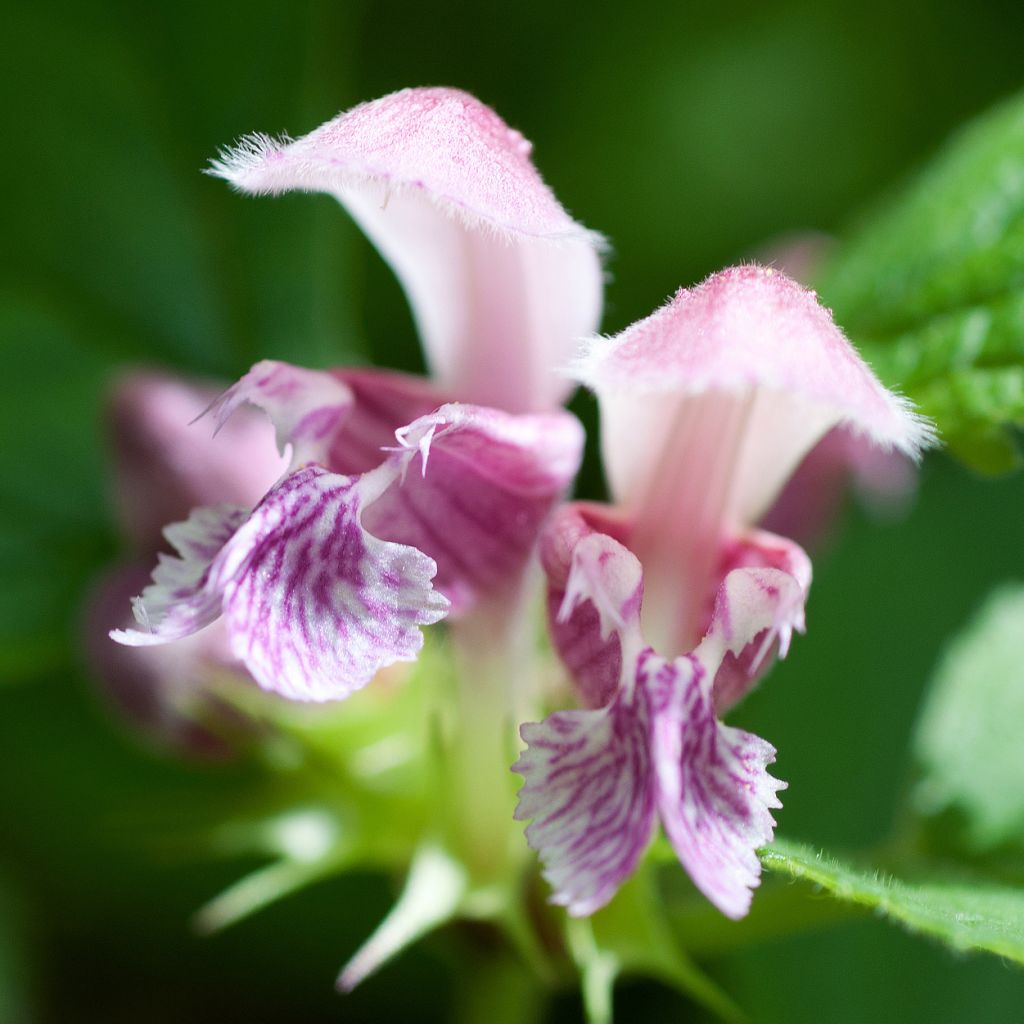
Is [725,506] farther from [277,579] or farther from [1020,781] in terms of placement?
[1020,781]

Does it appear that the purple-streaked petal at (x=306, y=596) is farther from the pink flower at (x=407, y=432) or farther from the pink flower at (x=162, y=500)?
the pink flower at (x=162, y=500)

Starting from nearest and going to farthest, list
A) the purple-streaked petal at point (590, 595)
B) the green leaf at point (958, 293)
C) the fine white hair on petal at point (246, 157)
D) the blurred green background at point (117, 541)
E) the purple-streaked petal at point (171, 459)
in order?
the purple-streaked petal at point (590, 595) < the fine white hair on petal at point (246, 157) < the green leaf at point (958, 293) < the purple-streaked petal at point (171, 459) < the blurred green background at point (117, 541)

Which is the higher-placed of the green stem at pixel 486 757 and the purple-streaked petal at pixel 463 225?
the purple-streaked petal at pixel 463 225

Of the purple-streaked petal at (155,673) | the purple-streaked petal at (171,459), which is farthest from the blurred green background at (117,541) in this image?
the purple-streaked petal at (171,459)

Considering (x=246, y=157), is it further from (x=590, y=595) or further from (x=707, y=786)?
(x=707, y=786)

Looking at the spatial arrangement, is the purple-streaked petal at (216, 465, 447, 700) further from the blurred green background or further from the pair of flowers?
the blurred green background

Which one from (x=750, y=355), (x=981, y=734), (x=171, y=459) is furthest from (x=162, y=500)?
(x=981, y=734)

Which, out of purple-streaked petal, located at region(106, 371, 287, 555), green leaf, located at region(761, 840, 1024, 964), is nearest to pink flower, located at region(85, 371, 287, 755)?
purple-streaked petal, located at region(106, 371, 287, 555)

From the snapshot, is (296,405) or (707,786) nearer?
(707,786)
